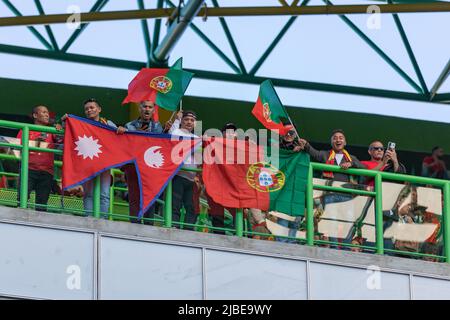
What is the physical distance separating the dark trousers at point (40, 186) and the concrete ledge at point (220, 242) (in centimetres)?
26

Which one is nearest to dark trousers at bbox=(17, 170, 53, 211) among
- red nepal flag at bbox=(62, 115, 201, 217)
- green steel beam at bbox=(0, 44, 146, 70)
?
red nepal flag at bbox=(62, 115, 201, 217)

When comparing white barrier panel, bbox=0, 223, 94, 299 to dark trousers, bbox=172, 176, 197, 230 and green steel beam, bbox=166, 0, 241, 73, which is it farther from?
green steel beam, bbox=166, 0, 241, 73

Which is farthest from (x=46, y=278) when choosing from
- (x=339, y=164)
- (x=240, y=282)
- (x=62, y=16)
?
(x=62, y=16)

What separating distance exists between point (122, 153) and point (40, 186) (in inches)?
53.8

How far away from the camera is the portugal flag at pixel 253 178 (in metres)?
27.4

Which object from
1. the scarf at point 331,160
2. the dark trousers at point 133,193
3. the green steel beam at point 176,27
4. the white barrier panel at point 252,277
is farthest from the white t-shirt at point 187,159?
the green steel beam at point 176,27

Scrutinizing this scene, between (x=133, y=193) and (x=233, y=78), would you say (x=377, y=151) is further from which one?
(x=233, y=78)

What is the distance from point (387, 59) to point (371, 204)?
10403 mm

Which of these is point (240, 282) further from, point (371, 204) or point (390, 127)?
point (390, 127)

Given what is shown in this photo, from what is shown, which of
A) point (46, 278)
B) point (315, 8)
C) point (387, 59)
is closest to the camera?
point (46, 278)

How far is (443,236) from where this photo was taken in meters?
28.9

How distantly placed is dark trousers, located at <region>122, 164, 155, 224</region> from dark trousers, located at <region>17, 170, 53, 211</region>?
123 cm

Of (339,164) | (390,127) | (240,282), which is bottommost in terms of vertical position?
(240,282)

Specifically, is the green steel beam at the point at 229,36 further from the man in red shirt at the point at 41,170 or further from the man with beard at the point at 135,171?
the man in red shirt at the point at 41,170
